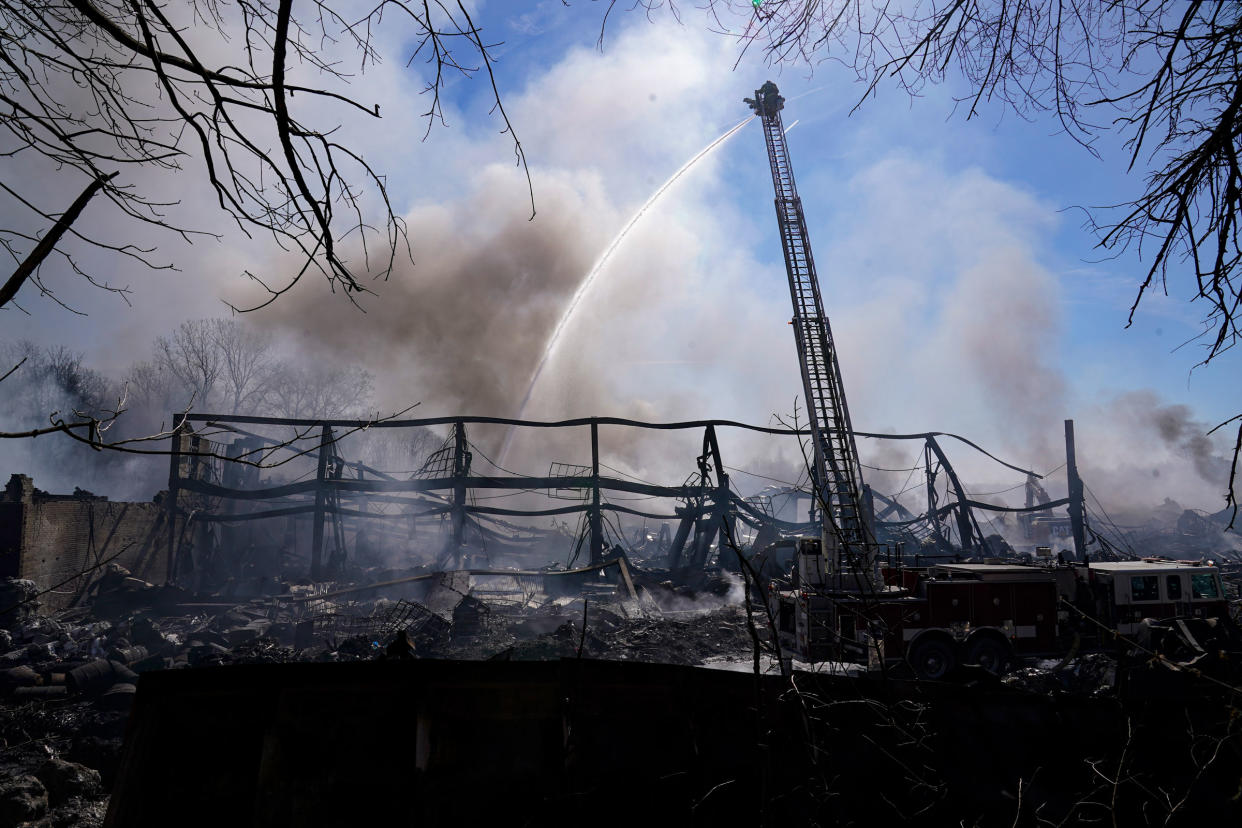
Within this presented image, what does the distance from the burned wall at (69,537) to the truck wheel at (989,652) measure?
18127mm

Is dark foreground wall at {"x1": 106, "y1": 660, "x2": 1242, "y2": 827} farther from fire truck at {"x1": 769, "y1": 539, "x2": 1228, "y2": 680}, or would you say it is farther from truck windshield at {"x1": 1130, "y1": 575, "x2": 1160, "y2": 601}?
truck windshield at {"x1": 1130, "y1": 575, "x2": 1160, "y2": 601}

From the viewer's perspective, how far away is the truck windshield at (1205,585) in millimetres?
11461

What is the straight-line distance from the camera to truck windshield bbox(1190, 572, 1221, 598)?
1146 centimetres

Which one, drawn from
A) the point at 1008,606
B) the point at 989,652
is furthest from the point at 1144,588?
the point at 989,652

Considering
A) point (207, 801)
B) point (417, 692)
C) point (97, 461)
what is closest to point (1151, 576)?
point (417, 692)

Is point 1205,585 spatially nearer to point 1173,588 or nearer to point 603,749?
point 1173,588

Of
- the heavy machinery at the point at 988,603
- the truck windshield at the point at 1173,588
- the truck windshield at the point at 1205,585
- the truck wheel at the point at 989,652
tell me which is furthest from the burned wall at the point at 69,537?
the truck windshield at the point at 1205,585

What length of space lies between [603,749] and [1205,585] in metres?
13.3

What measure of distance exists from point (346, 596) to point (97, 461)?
41.6 m

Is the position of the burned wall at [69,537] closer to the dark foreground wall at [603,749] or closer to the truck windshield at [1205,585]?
the dark foreground wall at [603,749]

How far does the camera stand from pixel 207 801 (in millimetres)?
2834

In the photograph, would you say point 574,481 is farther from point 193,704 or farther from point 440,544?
point 193,704

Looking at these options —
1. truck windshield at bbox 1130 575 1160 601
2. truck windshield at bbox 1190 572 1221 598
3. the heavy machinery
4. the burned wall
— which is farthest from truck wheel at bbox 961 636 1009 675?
the burned wall

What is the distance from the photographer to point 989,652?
10.9 meters
